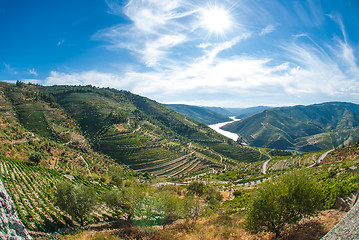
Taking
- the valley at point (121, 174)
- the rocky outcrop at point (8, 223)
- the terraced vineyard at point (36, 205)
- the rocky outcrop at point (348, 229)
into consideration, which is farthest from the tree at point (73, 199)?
the rocky outcrop at point (348, 229)

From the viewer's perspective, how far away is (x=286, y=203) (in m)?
15.8

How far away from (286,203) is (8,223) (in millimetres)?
22258

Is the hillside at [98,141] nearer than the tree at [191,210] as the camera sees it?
No

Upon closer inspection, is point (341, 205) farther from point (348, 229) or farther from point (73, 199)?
point (73, 199)

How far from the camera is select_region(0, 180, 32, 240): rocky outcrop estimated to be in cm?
908

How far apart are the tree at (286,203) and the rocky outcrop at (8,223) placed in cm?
A: 1898

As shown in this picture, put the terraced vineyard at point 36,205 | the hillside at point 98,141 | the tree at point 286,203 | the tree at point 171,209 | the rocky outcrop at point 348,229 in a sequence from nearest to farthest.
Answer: the rocky outcrop at point 348,229
the tree at point 286,203
the terraced vineyard at point 36,205
the tree at point 171,209
the hillside at point 98,141

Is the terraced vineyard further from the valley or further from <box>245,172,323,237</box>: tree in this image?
<box>245,172,323,237</box>: tree

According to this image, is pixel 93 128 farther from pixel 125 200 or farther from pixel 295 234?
pixel 295 234

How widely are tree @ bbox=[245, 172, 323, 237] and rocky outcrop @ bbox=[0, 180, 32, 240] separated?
19.0 m

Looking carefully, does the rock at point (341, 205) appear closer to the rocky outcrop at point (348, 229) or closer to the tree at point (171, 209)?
the rocky outcrop at point (348, 229)

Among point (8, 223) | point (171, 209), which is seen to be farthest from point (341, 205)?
point (8, 223)

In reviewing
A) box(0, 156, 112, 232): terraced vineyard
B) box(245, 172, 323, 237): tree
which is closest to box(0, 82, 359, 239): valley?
box(0, 156, 112, 232): terraced vineyard

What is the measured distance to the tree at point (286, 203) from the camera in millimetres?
15289
